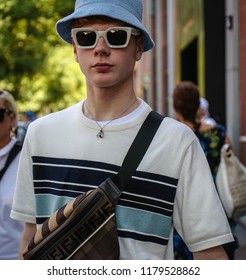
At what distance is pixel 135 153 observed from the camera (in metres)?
2.53

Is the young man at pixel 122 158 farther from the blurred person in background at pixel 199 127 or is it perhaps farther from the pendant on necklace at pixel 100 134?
the blurred person in background at pixel 199 127

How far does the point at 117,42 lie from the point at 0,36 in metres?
20.2

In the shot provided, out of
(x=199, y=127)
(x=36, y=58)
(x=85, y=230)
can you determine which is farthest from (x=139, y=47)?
(x=36, y=58)

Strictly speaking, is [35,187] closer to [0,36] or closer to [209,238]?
[209,238]

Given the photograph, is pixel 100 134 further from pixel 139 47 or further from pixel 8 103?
pixel 8 103

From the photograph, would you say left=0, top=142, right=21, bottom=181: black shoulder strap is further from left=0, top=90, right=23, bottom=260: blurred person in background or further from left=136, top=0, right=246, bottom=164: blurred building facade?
left=136, top=0, right=246, bottom=164: blurred building facade

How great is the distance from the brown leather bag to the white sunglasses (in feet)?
1.49

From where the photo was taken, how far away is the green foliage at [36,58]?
19516mm

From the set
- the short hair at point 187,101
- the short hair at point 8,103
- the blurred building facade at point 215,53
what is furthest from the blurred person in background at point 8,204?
the blurred building facade at point 215,53

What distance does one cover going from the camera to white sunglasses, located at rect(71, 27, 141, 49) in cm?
256

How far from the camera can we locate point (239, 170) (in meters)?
6.38

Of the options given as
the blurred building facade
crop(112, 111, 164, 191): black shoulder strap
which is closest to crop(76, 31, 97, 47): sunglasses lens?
crop(112, 111, 164, 191): black shoulder strap

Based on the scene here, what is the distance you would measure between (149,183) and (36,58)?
35.2 metres
